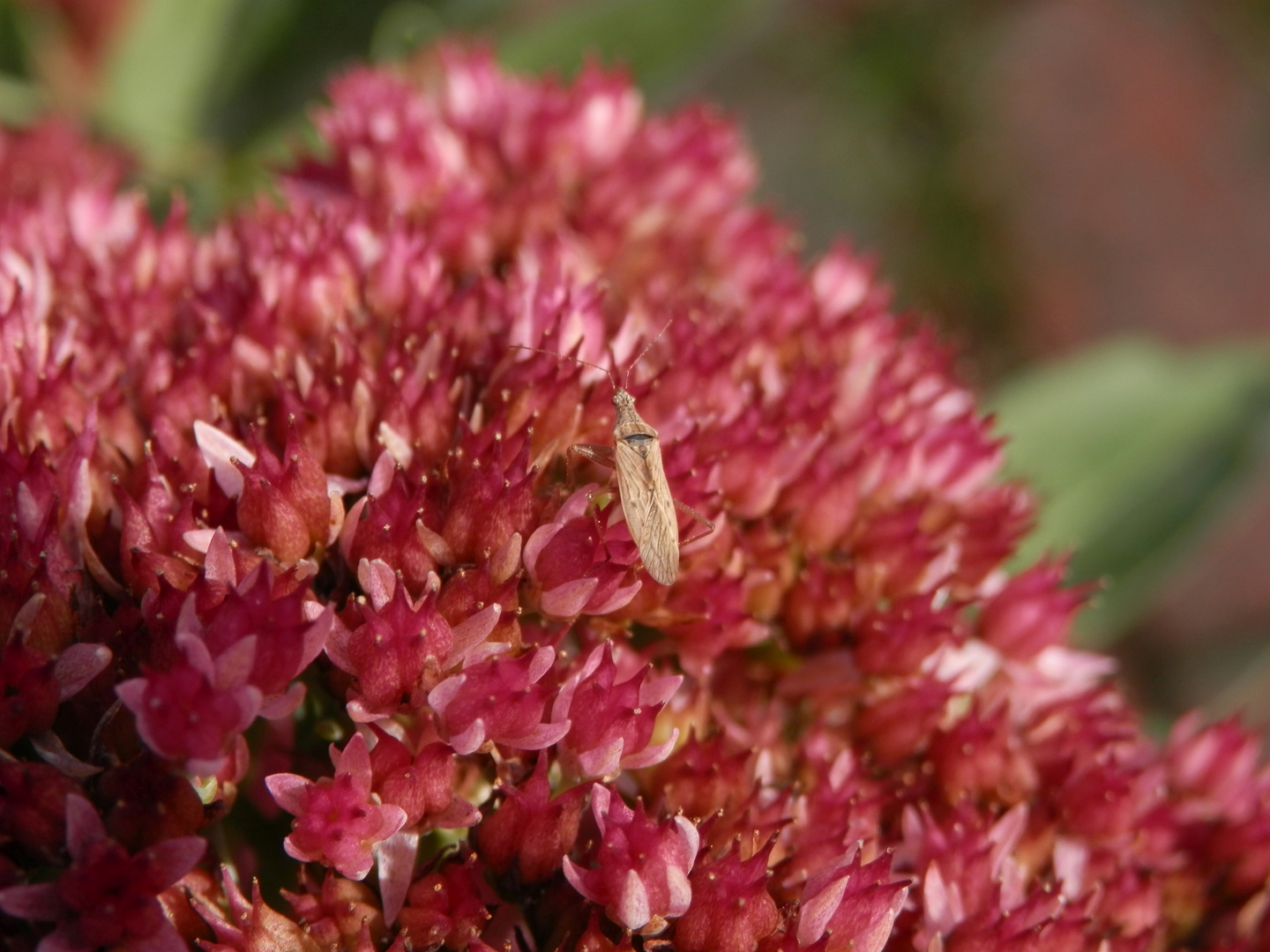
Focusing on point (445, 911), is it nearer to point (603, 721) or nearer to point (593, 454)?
point (603, 721)

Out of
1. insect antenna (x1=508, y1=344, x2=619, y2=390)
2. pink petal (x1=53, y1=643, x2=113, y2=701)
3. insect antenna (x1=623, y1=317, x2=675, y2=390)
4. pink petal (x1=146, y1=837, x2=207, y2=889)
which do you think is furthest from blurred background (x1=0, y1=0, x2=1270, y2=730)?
pink petal (x1=146, y1=837, x2=207, y2=889)

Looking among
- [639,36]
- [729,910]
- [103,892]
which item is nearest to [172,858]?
[103,892]

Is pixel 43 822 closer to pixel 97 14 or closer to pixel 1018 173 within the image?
pixel 97 14

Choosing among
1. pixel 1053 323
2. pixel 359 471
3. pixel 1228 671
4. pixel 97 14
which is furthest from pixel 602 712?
pixel 1053 323

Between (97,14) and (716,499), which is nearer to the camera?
(716,499)

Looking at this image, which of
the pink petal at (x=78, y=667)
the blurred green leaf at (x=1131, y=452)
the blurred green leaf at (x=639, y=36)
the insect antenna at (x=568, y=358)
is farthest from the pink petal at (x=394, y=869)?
the blurred green leaf at (x=639, y=36)

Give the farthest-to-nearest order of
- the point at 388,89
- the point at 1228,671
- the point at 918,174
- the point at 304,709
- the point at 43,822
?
the point at 918,174, the point at 1228,671, the point at 388,89, the point at 304,709, the point at 43,822

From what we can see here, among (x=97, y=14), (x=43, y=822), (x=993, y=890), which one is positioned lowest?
(x=993, y=890)

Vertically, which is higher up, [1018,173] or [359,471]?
[1018,173]
